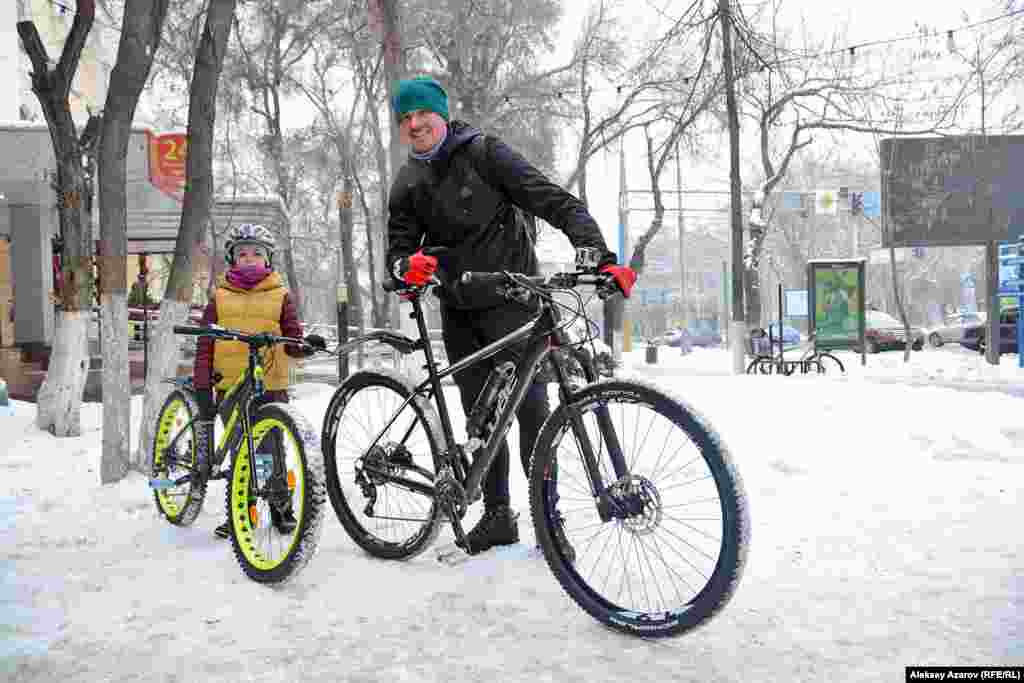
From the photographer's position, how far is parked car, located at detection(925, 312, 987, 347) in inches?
1209

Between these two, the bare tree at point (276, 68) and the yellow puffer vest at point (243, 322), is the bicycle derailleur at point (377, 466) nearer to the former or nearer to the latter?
the yellow puffer vest at point (243, 322)

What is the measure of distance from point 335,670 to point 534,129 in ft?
69.6

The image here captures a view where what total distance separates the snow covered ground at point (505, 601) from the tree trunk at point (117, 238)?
1.32 feet

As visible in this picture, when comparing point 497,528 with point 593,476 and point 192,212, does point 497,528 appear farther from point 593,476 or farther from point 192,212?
point 192,212

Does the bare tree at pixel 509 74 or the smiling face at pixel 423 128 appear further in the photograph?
the bare tree at pixel 509 74

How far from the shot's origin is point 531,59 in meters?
22.6

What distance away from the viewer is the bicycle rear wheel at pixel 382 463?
3.71 meters

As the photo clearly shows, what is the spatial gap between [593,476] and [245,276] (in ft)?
7.85

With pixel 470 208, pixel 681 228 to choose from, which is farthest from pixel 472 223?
pixel 681 228

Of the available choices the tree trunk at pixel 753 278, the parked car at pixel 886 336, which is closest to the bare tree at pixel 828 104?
the tree trunk at pixel 753 278

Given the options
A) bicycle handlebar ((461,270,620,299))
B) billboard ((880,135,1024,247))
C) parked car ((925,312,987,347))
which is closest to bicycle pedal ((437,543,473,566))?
bicycle handlebar ((461,270,620,299))

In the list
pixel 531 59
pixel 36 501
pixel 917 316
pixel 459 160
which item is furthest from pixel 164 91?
pixel 917 316

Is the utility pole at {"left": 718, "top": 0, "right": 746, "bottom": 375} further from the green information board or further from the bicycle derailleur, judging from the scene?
the bicycle derailleur

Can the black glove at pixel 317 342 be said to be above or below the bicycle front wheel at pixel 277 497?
above
